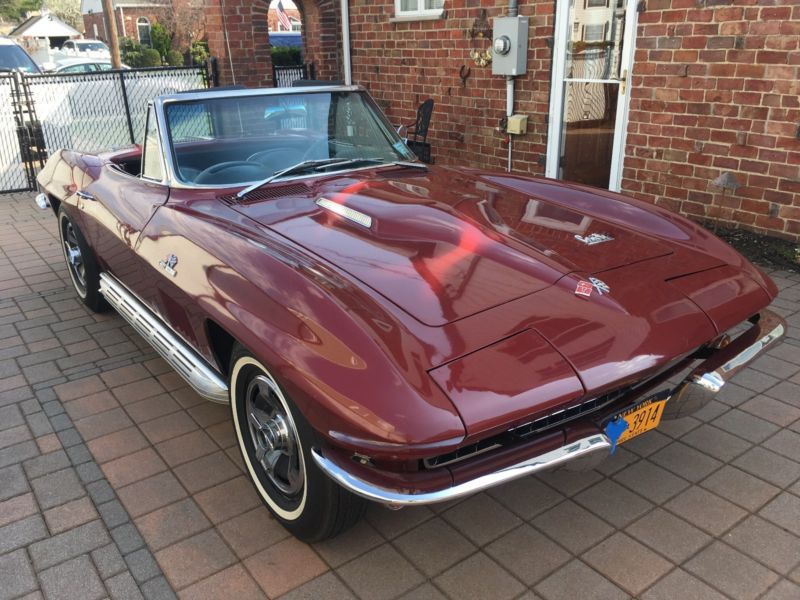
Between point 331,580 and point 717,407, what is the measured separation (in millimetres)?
2076

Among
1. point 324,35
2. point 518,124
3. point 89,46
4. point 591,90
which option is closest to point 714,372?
point 591,90

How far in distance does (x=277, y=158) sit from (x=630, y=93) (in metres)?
3.90

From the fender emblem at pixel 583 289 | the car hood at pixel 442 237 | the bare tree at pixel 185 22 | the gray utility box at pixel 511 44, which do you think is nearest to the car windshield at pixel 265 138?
the car hood at pixel 442 237

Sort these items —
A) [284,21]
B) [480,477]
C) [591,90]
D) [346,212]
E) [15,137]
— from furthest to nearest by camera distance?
[284,21], [15,137], [591,90], [346,212], [480,477]

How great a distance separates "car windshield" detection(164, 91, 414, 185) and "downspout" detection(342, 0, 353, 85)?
19.4ft

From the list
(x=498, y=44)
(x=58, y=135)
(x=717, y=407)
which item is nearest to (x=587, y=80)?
(x=498, y=44)

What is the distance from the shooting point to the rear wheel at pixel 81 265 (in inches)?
175

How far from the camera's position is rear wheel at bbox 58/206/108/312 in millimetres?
4438

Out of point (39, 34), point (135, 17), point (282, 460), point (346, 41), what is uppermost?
A: point (135, 17)

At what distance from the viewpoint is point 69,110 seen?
30.5 feet

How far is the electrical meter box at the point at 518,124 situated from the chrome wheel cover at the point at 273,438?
5436 millimetres

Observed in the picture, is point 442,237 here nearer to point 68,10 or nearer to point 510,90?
point 510,90

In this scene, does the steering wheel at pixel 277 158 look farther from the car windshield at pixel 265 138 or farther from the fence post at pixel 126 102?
the fence post at pixel 126 102

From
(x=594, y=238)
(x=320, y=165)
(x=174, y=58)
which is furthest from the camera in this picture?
(x=174, y=58)
